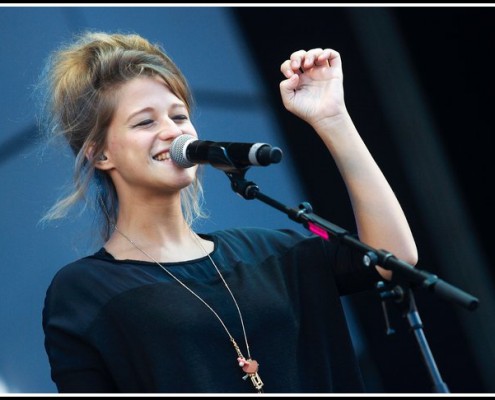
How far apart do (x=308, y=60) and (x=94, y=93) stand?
52 centimetres

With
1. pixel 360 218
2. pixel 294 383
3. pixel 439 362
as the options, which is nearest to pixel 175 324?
pixel 294 383

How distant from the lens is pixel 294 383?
194 cm

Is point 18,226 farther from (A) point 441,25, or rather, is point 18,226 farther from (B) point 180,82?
(A) point 441,25

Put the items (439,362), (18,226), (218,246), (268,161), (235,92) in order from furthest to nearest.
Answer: (439,362) → (235,92) → (18,226) → (218,246) → (268,161)

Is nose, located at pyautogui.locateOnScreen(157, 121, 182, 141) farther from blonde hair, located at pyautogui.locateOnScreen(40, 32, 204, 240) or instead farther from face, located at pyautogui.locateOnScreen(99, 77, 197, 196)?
blonde hair, located at pyautogui.locateOnScreen(40, 32, 204, 240)

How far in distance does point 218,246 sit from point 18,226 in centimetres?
65

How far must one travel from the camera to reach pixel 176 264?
6.69ft

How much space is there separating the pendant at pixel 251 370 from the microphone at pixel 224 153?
429 millimetres

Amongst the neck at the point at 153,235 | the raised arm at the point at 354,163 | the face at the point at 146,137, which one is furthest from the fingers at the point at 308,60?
the neck at the point at 153,235

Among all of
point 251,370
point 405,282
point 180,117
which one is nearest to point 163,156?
point 180,117

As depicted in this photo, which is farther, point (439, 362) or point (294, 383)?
point (439, 362)

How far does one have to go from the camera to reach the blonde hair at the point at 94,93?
2.11 m

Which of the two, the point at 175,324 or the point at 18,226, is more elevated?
the point at 18,226

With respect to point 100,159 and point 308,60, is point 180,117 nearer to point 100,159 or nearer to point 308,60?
point 100,159
